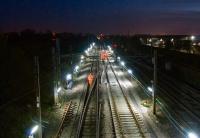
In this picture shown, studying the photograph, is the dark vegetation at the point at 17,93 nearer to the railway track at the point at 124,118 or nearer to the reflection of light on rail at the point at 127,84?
the railway track at the point at 124,118

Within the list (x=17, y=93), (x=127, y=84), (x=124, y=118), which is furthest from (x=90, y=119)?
(x=127, y=84)

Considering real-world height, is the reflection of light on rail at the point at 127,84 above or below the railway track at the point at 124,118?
above

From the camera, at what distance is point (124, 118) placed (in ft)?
84.4

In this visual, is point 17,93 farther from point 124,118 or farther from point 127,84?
point 127,84

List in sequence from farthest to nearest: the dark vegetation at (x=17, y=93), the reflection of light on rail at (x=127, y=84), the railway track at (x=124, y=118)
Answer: the reflection of light on rail at (x=127, y=84) → the railway track at (x=124, y=118) → the dark vegetation at (x=17, y=93)

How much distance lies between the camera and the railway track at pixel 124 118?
21.8 metres

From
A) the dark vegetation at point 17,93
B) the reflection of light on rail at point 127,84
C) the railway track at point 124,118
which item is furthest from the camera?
the reflection of light on rail at point 127,84

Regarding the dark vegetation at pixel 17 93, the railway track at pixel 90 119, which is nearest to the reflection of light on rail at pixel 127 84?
the railway track at pixel 90 119

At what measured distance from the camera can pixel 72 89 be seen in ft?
133

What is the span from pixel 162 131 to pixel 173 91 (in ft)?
53.0

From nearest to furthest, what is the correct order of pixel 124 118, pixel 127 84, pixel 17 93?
pixel 17 93
pixel 124 118
pixel 127 84

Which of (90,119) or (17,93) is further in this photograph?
(90,119)

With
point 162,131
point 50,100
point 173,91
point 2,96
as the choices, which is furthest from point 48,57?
point 162,131

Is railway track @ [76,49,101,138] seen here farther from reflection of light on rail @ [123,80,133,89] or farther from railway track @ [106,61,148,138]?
reflection of light on rail @ [123,80,133,89]
